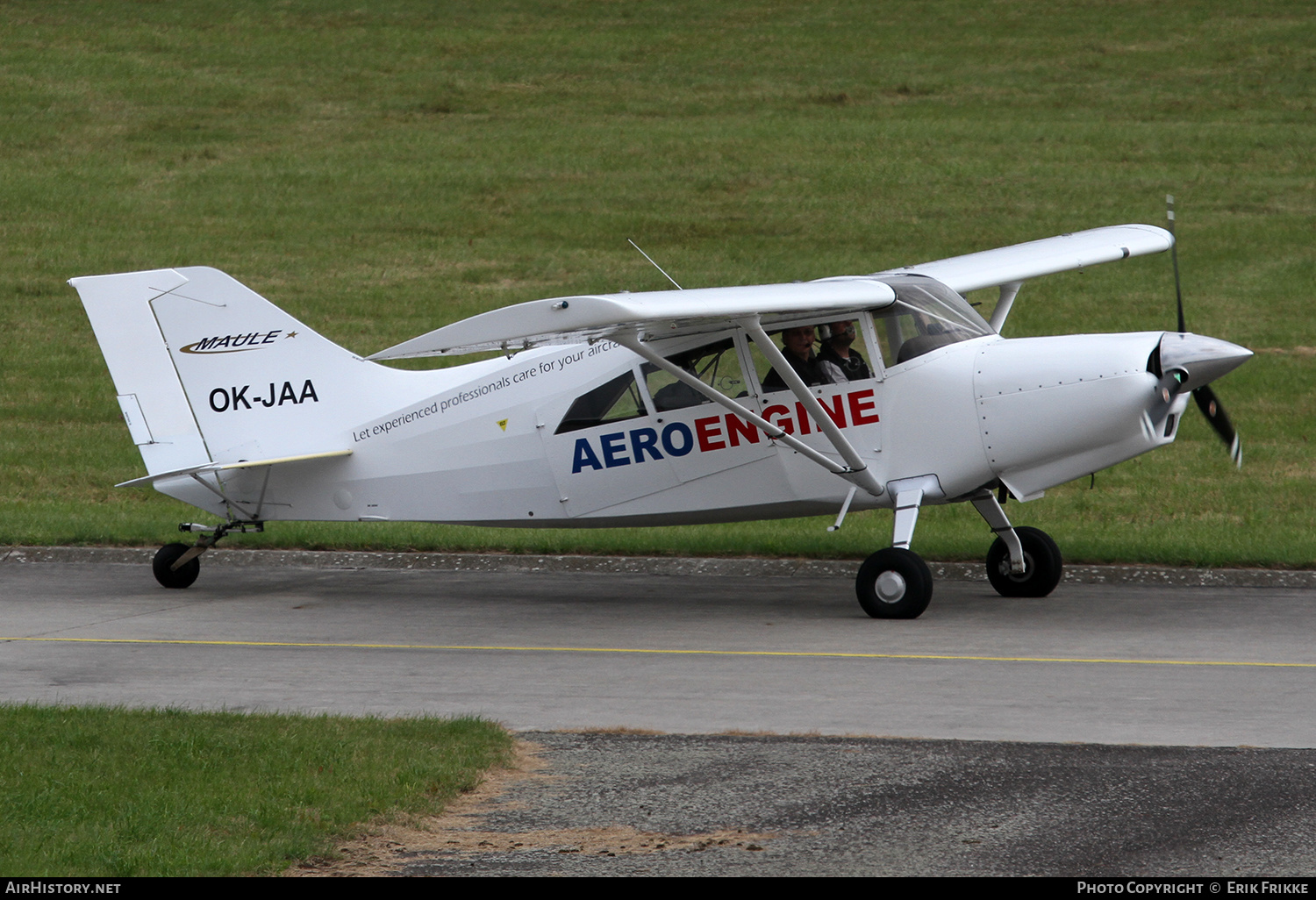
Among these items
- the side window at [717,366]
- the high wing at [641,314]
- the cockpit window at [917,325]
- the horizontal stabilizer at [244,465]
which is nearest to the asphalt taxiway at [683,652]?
the horizontal stabilizer at [244,465]

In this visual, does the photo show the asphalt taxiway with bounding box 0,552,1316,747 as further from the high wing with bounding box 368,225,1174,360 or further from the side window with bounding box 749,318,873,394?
the high wing with bounding box 368,225,1174,360

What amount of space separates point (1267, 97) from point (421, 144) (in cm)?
1929

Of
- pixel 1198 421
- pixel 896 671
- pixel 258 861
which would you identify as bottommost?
pixel 1198 421

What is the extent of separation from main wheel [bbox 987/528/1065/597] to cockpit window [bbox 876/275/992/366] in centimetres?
179

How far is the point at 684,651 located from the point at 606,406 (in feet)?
8.51

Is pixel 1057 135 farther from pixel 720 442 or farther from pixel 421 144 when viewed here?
pixel 720 442

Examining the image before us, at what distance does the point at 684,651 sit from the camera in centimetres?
1055

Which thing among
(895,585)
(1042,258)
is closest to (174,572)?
(895,585)

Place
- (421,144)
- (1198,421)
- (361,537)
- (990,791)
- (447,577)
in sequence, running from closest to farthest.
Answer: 1. (990,791)
2. (447,577)
3. (361,537)
4. (1198,421)
5. (421,144)

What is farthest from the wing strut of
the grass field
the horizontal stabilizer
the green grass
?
the green grass

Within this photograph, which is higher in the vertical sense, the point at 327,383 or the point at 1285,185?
the point at 327,383

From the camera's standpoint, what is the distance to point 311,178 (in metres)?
31.2

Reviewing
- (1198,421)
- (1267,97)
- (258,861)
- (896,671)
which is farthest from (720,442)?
(1267,97)

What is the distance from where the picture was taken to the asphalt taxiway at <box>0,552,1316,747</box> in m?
8.50
